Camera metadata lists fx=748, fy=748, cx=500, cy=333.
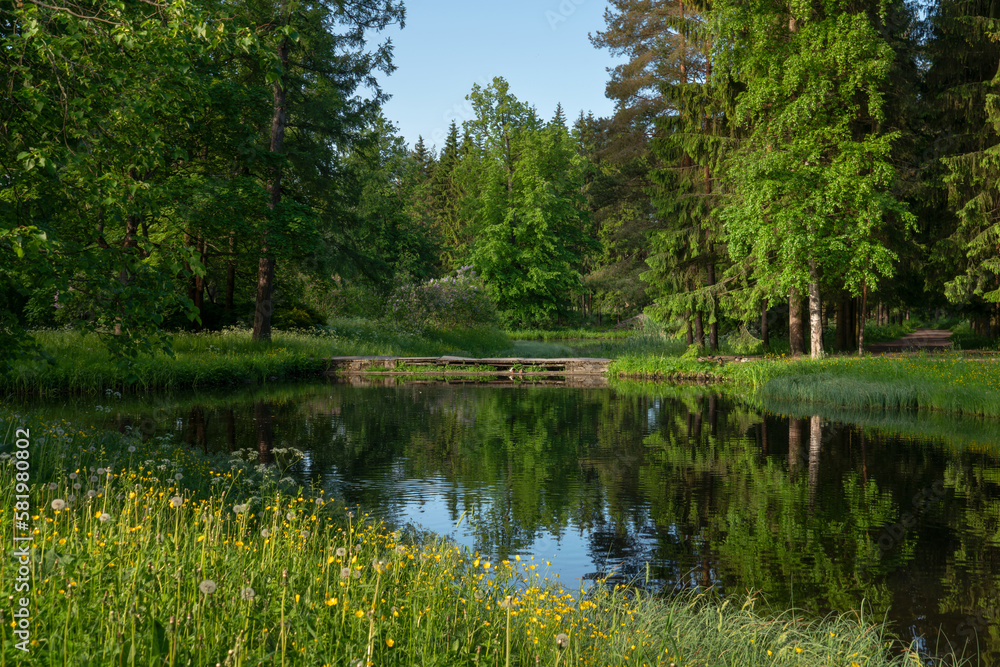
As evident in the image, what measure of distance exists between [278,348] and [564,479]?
65.6ft

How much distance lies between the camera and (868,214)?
2358 cm

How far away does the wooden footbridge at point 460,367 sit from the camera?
31250 millimetres

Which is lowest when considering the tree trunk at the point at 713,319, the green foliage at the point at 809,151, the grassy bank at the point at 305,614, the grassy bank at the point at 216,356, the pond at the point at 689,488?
the pond at the point at 689,488

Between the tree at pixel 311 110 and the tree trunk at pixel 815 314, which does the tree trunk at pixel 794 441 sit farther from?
the tree at pixel 311 110

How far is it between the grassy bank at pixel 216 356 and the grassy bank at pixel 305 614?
4.53 m

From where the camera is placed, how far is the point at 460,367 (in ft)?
109

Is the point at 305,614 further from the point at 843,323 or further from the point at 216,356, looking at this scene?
the point at 843,323

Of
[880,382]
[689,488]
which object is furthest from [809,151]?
[689,488]

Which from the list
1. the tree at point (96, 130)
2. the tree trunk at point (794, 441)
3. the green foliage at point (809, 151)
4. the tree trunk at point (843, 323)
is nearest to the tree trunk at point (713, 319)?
the green foliage at point (809, 151)

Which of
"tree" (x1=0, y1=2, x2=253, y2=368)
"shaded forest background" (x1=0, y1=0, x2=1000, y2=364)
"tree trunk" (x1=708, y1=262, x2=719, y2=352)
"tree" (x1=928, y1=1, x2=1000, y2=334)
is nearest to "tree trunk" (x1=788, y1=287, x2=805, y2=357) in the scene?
"shaded forest background" (x1=0, y1=0, x2=1000, y2=364)

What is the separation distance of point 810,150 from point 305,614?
2462 cm

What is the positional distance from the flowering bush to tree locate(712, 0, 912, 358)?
20.2 m

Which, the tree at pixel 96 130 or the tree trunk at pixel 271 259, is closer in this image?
the tree at pixel 96 130

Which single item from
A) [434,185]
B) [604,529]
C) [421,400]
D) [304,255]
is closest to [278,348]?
[304,255]
